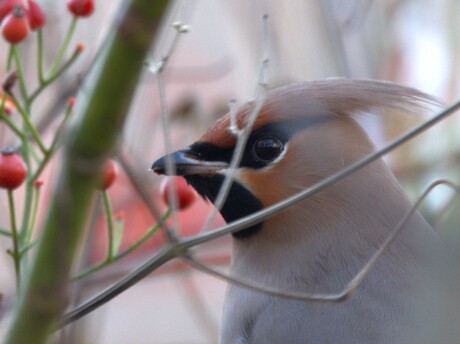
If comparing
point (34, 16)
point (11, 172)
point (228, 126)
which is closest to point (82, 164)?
point (11, 172)

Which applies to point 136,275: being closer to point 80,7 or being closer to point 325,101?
point 80,7

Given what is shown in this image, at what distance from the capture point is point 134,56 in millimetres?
1148

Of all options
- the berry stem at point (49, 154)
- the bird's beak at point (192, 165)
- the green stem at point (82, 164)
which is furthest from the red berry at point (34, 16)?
the green stem at point (82, 164)

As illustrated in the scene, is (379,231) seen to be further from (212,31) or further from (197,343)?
(212,31)

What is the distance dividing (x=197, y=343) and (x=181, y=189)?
11.2ft

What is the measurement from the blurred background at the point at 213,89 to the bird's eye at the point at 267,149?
27 cm

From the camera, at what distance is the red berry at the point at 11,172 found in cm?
180

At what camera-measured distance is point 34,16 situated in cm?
210

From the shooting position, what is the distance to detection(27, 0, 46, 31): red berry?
82.3 inches

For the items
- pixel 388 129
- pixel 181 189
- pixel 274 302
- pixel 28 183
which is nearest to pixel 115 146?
pixel 28 183

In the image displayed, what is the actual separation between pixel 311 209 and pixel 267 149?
19cm

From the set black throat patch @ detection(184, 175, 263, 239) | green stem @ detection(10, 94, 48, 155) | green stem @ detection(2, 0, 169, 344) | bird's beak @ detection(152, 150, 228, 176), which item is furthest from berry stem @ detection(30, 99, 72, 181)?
green stem @ detection(2, 0, 169, 344)

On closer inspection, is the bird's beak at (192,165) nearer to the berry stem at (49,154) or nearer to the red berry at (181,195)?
the red berry at (181,195)

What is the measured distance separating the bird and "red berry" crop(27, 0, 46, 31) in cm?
44
